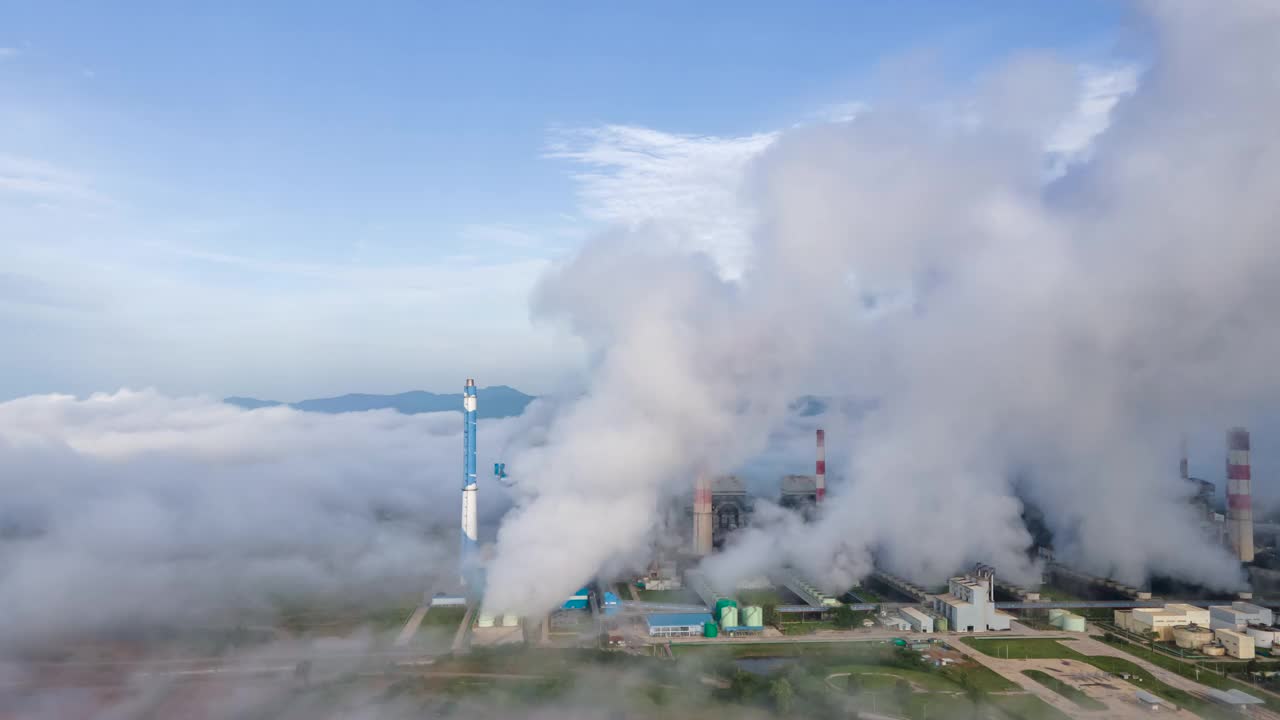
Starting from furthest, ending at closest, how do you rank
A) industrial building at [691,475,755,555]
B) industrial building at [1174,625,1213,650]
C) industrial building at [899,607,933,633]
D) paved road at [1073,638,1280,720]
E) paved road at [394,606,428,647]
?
industrial building at [691,475,755,555] < industrial building at [899,607,933,633] < industrial building at [1174,625,1213,650] < paved road at [394,606,428,647] < paved road at [1073,638,1280,720]

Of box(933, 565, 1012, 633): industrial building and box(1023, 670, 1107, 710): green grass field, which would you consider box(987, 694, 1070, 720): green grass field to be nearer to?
box(1023, 670, 1107, 710): green grass field

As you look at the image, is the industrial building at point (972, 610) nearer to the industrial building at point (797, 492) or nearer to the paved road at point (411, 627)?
the industrial building at point (797, 492)

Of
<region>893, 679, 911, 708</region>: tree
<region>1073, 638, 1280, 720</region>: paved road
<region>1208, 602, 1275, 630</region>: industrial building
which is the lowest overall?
<region>1073, 638, 1280, 720</region>: paved road

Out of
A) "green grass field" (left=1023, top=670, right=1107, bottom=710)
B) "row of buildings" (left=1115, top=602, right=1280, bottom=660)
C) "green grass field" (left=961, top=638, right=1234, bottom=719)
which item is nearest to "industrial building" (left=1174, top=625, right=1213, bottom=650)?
"row of buildings" (left=1115, top=602, right=1280, bottom=660)

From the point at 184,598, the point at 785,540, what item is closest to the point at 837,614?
the point at 785,540

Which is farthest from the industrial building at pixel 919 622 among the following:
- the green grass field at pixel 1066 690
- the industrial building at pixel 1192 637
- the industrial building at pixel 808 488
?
the industrial building at pixel 808 488

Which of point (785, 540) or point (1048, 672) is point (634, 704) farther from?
point (785, 540)

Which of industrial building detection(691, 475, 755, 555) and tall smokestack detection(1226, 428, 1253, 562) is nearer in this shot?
tall smokestack detection(1226, 428, 1253, 562)

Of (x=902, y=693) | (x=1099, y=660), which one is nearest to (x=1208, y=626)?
(x=1099, y=660)
